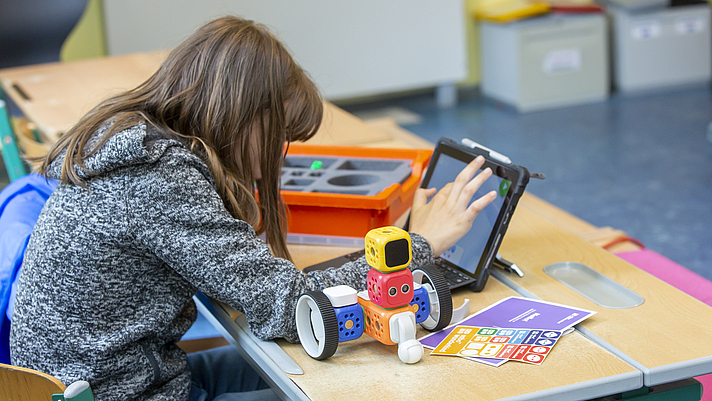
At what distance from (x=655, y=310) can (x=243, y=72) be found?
678mm

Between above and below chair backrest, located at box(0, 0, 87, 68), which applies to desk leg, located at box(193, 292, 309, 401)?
below

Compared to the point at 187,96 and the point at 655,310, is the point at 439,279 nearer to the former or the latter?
the point at 655,310

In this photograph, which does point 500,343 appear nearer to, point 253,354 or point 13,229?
point 253,354

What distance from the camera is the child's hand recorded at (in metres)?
1.07

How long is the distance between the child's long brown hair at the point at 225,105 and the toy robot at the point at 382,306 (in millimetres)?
219

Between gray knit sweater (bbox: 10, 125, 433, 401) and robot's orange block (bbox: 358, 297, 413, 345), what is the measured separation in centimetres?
10

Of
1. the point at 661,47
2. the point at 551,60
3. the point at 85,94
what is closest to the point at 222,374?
the point at 85,94

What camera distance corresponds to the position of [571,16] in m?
4.53

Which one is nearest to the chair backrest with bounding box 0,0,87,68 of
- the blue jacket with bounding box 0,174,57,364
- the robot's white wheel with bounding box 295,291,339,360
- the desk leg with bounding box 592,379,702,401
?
the blue jacket with bounding box 0,174,57,364

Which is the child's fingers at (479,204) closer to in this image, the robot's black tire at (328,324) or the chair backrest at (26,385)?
the robot's black tire at (328,324)

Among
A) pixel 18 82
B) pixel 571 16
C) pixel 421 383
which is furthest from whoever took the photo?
pixel 571 16

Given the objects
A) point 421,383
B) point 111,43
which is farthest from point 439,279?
point 111,43

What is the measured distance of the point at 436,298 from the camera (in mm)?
909

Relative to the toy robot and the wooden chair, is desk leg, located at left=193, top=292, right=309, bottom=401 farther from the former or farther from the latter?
the wooden chair
